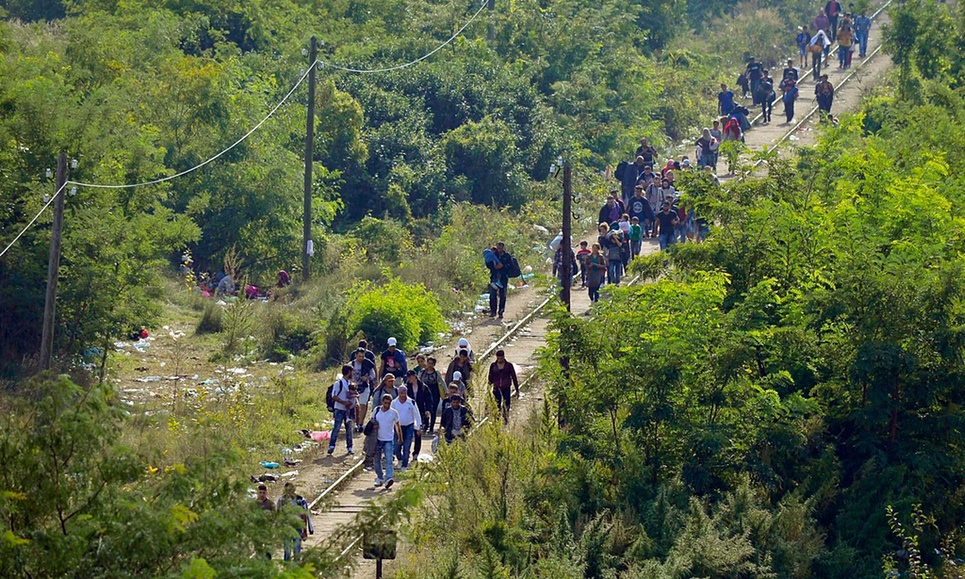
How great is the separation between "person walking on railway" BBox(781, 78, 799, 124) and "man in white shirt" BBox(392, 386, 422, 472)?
23.9 m

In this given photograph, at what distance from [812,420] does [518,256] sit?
13452mm

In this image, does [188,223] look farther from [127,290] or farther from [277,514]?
[277,514]

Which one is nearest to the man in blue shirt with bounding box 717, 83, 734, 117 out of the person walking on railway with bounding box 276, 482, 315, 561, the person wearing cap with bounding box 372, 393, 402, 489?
the person wearing cap with bounding box 372, 393, 402, 489

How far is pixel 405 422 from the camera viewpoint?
20.0 meters

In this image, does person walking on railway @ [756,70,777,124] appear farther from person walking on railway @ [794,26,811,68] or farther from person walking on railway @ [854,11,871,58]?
person walking on railway @ [854,11,871,58]

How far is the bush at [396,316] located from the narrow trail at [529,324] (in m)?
0.58

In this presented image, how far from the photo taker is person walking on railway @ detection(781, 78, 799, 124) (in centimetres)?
4134

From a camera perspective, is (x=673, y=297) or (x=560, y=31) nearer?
(x=673, y=297)

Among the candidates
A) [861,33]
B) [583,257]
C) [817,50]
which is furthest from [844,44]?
[583,257]

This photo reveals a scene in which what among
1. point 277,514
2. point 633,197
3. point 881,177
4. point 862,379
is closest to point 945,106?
point 633,197

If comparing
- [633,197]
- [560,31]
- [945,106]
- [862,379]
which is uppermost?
[560,31]

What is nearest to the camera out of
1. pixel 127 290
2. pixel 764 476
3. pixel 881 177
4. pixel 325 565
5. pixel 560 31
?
pixel 325 565

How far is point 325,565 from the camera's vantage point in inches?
412

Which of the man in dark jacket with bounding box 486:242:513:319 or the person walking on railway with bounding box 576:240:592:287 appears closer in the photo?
the man in dark jacket with bounding box 486:242:513:319
